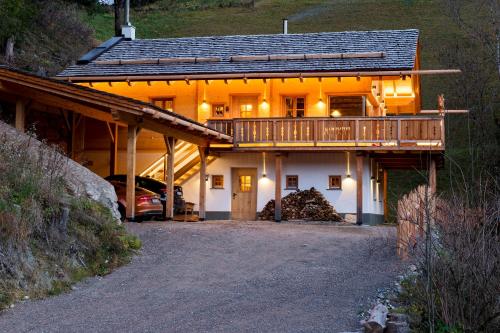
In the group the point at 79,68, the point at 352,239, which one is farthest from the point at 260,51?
the point at 352,239

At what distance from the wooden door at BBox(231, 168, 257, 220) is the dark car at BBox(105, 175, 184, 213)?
3.01 m

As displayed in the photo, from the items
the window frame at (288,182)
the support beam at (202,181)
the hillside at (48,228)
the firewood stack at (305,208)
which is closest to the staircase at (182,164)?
the support beam at (202,181)

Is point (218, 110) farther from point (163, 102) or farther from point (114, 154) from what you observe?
point (114, 154)

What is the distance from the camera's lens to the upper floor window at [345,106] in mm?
30234

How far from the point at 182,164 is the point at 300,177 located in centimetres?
460

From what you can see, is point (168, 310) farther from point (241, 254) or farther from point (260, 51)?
point (260, 51)

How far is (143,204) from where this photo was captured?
80.9 ft

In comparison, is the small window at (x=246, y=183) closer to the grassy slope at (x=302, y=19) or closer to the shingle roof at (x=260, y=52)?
the shingle roof at (x=260, y=52)

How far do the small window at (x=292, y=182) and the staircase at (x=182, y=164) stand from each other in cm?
302

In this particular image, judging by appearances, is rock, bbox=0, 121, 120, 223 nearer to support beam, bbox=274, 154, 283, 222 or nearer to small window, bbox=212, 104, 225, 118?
support beam, bbox=274, 154, 283, 222

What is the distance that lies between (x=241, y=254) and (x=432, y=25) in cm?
5830

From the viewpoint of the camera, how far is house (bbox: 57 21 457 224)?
2817 centimetres

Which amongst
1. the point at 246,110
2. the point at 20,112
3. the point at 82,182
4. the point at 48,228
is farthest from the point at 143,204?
the point at 48,228

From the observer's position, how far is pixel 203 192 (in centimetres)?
2780
